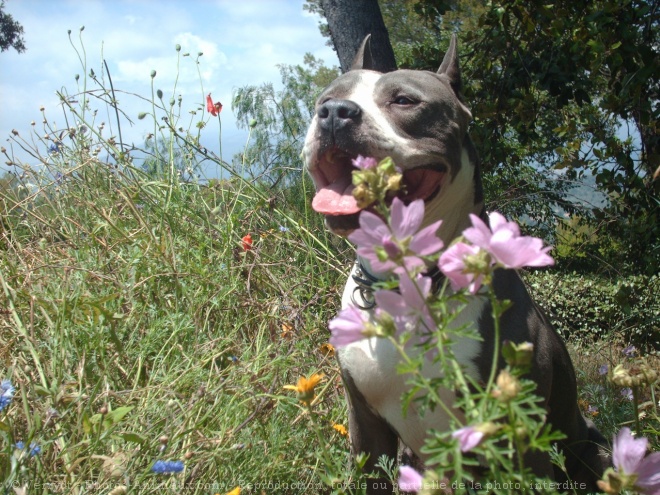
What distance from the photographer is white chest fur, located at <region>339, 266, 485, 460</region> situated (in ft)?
7.14

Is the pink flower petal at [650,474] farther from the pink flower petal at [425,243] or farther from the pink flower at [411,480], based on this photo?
the pink flower petal at [425,243]

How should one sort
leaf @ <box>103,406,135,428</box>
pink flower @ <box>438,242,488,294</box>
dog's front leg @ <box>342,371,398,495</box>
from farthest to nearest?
dog's front leg @ <box>342,371,398,495</box>, leaf @ <box>103,406,135,428</box>, pink flower @ <box>438,242,488,294</box>

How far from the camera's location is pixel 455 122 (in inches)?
97.2

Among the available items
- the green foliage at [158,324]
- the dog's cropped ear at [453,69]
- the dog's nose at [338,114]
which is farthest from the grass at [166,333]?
the dog's cropped ear at [453,69]

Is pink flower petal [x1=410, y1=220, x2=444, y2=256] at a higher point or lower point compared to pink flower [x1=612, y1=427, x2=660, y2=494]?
higher

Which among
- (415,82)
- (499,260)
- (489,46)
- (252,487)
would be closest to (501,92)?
(489,46)

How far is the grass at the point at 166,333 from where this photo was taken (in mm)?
1949

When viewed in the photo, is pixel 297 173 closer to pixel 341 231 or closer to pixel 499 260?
pixel 341 231

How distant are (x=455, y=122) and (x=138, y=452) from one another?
1561 mm

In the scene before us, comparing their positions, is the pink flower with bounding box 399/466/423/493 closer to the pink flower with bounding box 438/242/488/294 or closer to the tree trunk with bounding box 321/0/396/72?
the pink flower with bounding box 438/242/488/294

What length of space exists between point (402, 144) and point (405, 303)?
1.27 meters

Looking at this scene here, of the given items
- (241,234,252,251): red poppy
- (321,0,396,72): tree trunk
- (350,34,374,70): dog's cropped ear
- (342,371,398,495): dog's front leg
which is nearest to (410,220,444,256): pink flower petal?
(342,371,398,495): dog's front leg

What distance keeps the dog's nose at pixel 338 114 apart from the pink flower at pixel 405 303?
1.26 metres

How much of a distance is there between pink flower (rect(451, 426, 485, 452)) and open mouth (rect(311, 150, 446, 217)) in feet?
4.23
